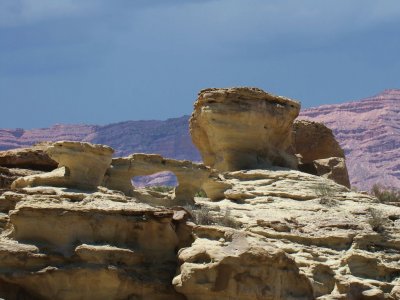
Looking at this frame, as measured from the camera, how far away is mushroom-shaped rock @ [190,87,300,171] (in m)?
35.7

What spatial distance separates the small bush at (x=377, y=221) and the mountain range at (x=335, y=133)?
335ft

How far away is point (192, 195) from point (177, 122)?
5009 inches

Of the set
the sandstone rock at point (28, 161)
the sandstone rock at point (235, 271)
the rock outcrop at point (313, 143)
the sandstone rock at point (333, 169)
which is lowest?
the sandstone rock at point (235, 271)

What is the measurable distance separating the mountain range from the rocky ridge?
104 metres

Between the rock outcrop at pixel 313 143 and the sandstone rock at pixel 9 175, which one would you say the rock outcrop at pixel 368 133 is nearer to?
the rock outcrop at pixel 313 143

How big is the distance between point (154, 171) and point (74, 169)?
13.7 ft

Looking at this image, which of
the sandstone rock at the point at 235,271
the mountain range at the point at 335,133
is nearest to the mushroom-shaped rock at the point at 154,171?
the sandstone rock at the point at 235,271

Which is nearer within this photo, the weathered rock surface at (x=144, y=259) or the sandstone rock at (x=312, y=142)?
the weathered rock surface at (x=144, y=259)

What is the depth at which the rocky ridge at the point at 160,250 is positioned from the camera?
2308 centimetres

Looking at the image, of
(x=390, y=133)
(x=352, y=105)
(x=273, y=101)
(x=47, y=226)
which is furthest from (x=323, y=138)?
(x=352, y=105)

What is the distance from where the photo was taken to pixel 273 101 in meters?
37.1

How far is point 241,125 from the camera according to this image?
35.8m

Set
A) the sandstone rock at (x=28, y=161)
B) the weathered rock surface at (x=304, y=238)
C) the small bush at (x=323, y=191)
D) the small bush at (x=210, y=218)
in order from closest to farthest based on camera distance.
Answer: the weathered rock surface at (x=304, y=238)
the small bush at (x=210, y=218)
the small bush at (x=323, y=191)
the sandstone rock at (x=28, y=161)

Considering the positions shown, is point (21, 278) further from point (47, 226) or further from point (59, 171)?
point (59, 171)
